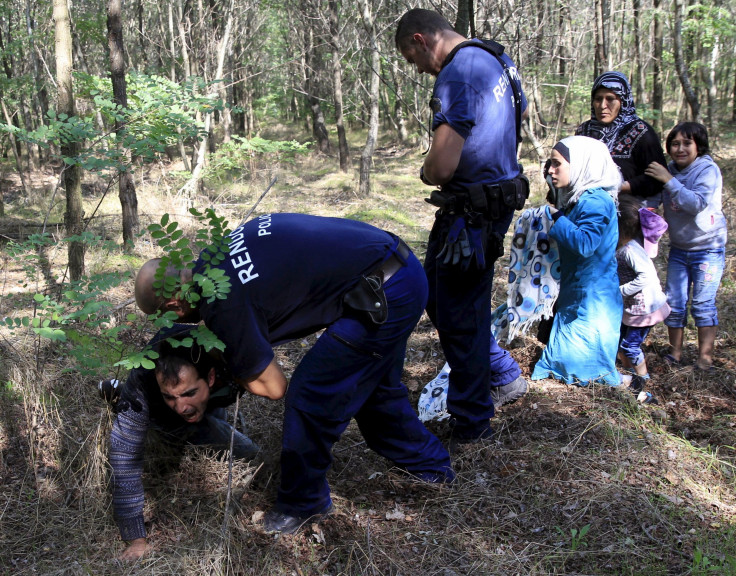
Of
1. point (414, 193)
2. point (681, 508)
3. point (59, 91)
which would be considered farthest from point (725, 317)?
point (414, 193)

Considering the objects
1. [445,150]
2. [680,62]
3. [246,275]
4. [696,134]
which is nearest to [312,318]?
[246,275]

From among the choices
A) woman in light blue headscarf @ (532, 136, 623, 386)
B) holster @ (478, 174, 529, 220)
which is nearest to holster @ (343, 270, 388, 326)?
holster @ (478, 174, 529, 220)

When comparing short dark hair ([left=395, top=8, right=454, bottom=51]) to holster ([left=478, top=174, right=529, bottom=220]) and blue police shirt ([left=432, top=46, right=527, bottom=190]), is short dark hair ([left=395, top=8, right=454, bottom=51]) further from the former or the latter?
holster ([left=478, top=174, right=529, bottom=220])

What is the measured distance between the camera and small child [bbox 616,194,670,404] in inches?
153

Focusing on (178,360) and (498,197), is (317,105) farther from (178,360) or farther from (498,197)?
(178,360)

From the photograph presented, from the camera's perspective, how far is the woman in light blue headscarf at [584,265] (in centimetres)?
351

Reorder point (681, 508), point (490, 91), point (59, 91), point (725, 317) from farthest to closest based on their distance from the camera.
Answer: point (725, 317) → point (59, 91) → point (490, 91) → point (681, 508)

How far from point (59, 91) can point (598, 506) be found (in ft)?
16.0

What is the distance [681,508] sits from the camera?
2.66m

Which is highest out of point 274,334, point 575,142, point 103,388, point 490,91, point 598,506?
point 490,91

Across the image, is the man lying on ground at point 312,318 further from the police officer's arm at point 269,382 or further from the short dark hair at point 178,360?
the short dark hair at point 178,360

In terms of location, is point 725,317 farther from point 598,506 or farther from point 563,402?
point 598,506

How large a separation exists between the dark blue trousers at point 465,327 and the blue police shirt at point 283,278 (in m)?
0.67

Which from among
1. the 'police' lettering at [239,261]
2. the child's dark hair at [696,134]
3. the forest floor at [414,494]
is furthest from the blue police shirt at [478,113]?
the child's dark hair at [696,134]
